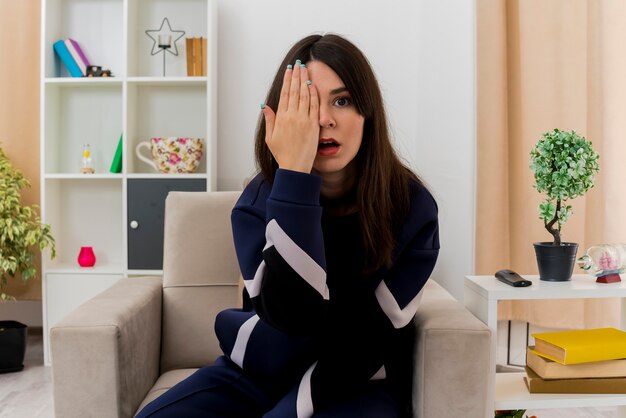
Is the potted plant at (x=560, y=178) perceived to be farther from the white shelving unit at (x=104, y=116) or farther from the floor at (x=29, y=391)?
the floor at (x=29, y=391)

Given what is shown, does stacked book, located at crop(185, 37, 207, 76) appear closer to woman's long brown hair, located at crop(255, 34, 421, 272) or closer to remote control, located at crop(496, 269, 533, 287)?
woman's long brown hair, located at crop(255, 34, 421, 272)

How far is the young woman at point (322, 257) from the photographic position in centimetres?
121

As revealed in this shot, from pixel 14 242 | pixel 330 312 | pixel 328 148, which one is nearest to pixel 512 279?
pixel 330 312

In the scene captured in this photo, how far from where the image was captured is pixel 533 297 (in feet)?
5.11

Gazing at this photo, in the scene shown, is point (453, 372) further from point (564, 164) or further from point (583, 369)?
point (564, 164)

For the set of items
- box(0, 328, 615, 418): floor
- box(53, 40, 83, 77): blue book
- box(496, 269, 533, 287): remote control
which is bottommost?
box(0, 328, 615, 418): floor

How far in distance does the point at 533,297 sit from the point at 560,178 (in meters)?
0.29

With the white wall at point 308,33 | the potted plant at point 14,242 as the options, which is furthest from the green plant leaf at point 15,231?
the white wall at point 308,33

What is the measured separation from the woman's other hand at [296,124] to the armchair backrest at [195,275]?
756 mm

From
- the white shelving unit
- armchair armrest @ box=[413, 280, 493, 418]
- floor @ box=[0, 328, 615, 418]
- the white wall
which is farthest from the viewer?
the white wall

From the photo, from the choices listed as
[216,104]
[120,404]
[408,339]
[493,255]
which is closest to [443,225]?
[493,255]

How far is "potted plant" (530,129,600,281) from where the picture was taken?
159cm

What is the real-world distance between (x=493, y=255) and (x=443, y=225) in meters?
0.34

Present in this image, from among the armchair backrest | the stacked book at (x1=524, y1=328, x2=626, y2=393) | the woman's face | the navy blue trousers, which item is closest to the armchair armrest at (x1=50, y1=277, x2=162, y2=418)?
the navy blue trousers
